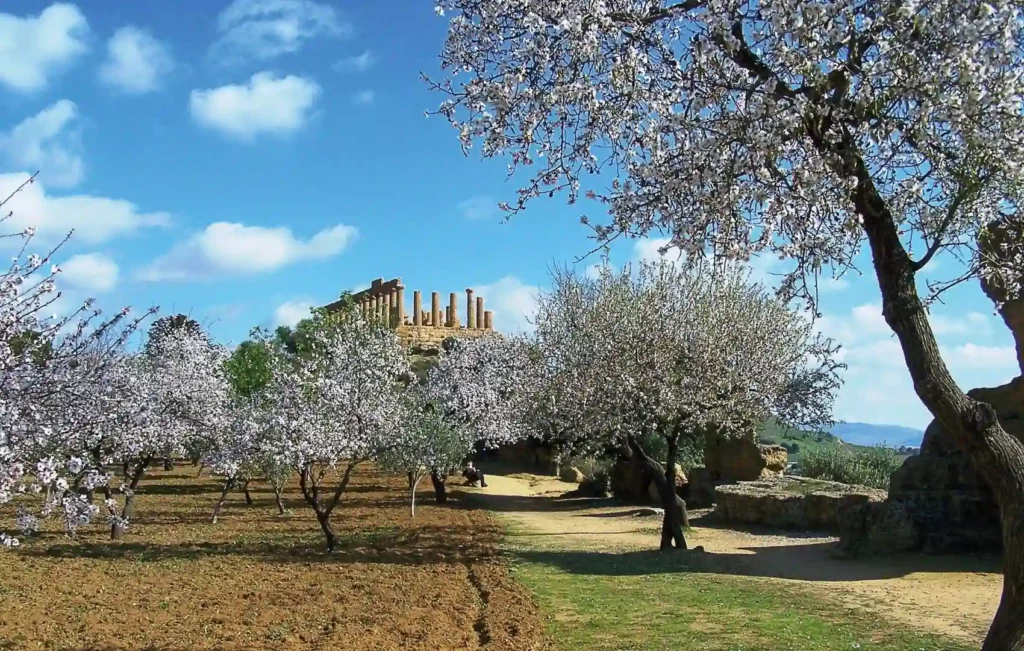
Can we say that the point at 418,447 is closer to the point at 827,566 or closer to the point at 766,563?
the point at 766,563

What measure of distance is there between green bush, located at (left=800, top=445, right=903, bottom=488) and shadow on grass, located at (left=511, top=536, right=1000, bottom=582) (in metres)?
10.2

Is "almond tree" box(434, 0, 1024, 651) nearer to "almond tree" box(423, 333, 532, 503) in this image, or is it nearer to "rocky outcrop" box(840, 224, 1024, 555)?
"rocky outcrop" box(840, 224, 1024, 555)

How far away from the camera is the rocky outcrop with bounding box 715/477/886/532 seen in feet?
62.4

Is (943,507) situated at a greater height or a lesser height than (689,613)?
greater

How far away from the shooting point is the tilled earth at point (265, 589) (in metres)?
9.41

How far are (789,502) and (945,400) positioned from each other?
575 inches

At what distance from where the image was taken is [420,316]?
217 ft

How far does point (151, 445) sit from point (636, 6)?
16.1m

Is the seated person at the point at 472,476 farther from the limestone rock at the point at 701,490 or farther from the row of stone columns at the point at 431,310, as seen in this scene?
the row of stone columns at the point at 431,310

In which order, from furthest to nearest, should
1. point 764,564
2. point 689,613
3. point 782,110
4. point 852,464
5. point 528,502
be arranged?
point 528,502
point 852,464
point 764,564
point 689,613
point 782,110

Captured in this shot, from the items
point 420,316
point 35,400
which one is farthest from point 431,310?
point 35,400

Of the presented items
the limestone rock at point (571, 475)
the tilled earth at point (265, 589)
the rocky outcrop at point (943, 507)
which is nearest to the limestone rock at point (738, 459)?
the tilled earth at point (265, 589)

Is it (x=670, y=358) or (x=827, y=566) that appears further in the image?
(x=670, y=358)

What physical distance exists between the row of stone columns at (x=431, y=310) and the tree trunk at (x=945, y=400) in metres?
56.9
